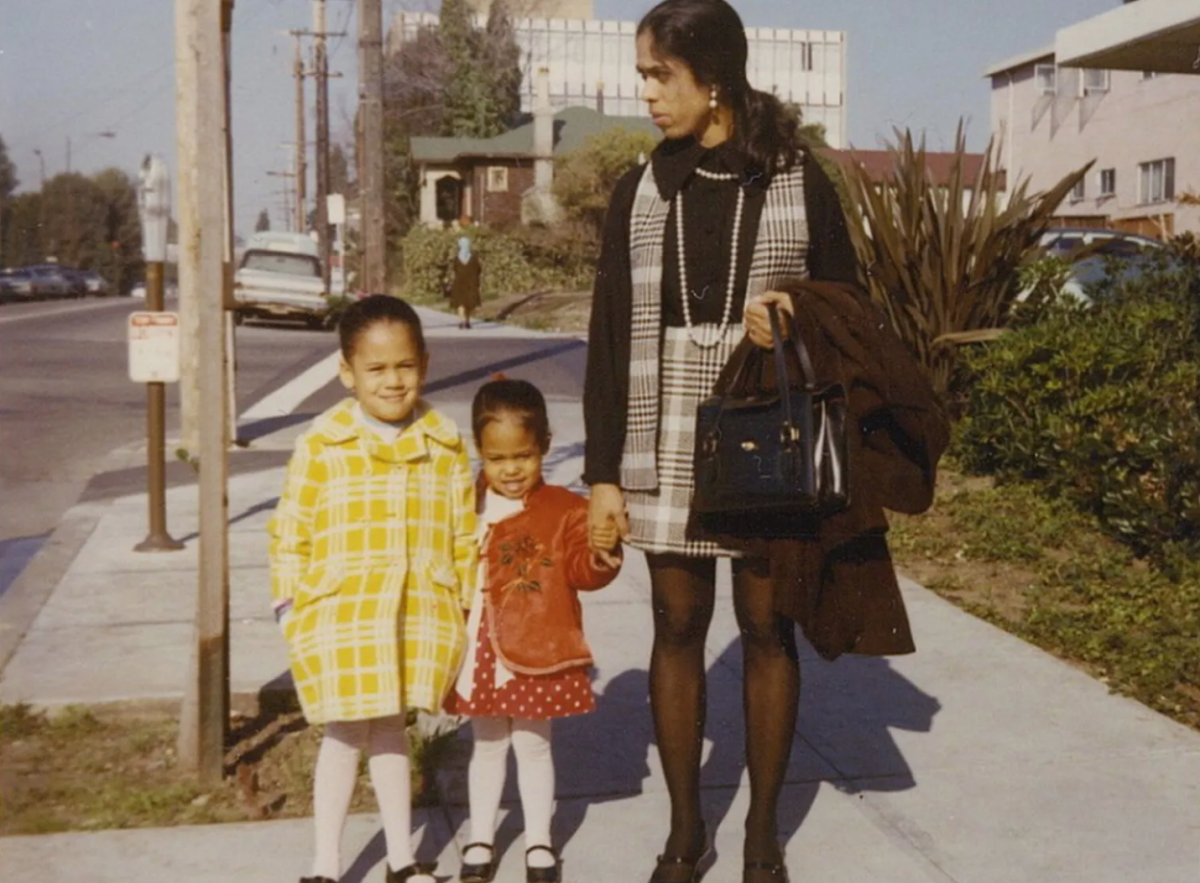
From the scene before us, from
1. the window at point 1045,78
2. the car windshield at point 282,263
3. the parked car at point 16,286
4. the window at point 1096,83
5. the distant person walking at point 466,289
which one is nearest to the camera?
the car windshield at point 282,263

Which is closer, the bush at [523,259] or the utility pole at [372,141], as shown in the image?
the utility pole at [372,141]

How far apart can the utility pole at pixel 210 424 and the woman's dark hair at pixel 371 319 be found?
0.81 metres

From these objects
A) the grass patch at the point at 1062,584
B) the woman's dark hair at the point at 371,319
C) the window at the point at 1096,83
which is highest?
the window at the point at 1096,83

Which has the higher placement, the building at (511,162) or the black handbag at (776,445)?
the building at (511,162)

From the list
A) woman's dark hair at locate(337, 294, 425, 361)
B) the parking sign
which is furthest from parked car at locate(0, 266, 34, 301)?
woman's dark hair at locate(337, 294, 425, 361)

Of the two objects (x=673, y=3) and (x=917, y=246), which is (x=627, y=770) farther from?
(x=917, y=246)

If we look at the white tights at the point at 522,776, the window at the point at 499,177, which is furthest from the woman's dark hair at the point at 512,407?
the window at the point at 499,177

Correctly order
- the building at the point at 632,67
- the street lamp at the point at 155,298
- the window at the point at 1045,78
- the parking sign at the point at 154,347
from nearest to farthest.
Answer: the parking sign at the point at 154,347
the street lamp at the point at 155,298
the window at the point at 1045,78
the building at the point at 632,67

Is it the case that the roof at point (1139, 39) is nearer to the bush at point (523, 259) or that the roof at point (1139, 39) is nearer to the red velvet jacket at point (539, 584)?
the red velvet jacket at point (539, 584)

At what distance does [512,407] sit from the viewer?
3.82 metres

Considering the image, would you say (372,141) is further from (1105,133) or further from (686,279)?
(1105,133)

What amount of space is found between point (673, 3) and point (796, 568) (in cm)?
127

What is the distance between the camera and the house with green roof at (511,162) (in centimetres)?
5326

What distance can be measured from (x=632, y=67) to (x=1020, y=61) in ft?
187
